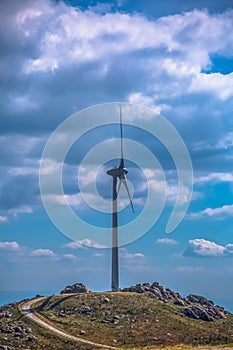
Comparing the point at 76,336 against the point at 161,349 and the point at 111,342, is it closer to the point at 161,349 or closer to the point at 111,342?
the point at 111,342

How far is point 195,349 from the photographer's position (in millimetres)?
180375

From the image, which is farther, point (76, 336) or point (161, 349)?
point (76, 336)

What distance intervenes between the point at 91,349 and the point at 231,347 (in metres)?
39.0

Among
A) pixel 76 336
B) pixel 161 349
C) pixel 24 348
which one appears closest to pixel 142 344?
pixel 161 349

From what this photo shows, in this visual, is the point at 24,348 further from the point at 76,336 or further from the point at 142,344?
the point at 142,344

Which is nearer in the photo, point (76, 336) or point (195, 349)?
point (195, 349)

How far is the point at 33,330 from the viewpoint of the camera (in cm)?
19612

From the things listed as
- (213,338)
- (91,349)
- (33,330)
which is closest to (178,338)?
(213,338)

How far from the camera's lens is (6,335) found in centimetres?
19000

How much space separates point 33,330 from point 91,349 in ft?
82.3

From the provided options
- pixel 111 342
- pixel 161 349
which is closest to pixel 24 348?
pixel 111 342

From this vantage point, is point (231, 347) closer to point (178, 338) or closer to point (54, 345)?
point (178, 338)

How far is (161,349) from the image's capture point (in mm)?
179875

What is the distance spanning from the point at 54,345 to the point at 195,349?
3826 centimetres
